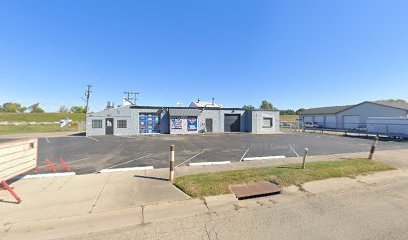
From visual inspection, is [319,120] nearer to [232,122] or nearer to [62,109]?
[232,122]

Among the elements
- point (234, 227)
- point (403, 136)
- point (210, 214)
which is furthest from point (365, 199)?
point (403, 136)

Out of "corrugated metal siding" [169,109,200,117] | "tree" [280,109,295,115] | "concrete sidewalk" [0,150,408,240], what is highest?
"tree" [280,109,295,115]

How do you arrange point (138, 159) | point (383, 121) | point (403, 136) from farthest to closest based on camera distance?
point (383, 121) → point (403, 136) → point (138, 159)

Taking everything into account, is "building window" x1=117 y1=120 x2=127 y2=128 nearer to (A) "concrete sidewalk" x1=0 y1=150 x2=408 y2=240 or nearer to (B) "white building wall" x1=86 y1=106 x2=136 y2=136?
(B) "white building wall" x1=86 y1=106 x2=136 y2=136

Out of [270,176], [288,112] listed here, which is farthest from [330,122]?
[288,112]

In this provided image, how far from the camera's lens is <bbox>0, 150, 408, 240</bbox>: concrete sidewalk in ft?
11.5

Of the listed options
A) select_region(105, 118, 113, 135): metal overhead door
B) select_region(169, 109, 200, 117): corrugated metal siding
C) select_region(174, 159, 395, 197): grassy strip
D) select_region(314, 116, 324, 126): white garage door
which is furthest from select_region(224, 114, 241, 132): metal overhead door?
select_region(314, 116, 324, 126): white garage door

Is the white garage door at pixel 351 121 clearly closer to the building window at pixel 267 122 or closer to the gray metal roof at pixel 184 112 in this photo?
the building window at pixel 267 122

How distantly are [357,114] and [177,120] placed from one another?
39.7 meters

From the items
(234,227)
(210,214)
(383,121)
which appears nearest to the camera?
(234,227)

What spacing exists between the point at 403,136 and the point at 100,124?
3883 centimetres

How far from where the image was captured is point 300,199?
15.6 ft

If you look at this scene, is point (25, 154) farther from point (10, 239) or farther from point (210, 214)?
point (210, 214)

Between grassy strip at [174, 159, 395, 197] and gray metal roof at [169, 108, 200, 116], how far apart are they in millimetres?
20632
